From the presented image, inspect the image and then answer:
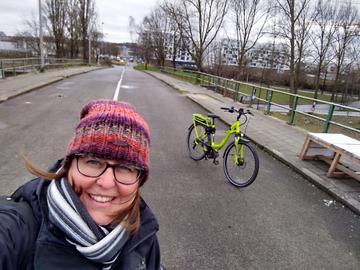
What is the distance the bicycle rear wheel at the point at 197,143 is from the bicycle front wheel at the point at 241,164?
831 millimetres

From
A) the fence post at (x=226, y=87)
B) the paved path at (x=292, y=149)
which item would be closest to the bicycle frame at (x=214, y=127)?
the paved path at (x=292, y=149)

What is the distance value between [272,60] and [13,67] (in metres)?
30.1

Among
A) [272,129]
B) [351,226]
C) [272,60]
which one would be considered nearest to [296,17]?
[272,60]

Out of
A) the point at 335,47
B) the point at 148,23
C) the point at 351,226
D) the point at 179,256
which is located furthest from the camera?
the point at 148,23

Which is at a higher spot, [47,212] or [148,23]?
[148,23]

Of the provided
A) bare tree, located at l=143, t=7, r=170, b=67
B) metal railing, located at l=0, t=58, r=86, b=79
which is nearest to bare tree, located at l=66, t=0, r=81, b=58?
bare tree, located at l=143, t=7, r=170, b=67

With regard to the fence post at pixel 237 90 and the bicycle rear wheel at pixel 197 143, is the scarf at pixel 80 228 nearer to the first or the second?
the bicycle rear wheel at pixel 197 143

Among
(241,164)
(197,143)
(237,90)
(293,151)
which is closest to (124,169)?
(241,164)

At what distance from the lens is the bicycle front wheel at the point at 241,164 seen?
15.4 feet

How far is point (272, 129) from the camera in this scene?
9000 millimetres

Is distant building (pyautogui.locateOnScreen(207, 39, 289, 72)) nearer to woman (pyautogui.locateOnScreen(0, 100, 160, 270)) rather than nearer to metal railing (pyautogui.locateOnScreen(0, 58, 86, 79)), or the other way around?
metal railing (pyautogui.locateOnScreen(0, 58, 86, 79))

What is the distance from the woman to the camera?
1.18 m

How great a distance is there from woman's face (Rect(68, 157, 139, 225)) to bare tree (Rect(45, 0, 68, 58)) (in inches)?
1870

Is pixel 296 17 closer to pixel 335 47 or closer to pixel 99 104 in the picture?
pixel 335 47
